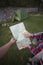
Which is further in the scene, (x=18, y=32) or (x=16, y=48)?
(x=16, y=48)

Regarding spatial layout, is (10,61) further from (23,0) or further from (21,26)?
(23,0)

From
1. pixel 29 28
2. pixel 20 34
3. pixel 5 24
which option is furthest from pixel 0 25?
pixel 20 34

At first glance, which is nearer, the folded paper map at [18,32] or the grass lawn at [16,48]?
the folded paper map at [18,32]

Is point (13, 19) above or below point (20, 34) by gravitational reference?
below

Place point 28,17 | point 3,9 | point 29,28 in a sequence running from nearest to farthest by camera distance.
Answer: point 29,28 → point 28,17 → point 3,9

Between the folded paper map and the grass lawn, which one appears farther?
the grass lawn

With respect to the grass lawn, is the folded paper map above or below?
above

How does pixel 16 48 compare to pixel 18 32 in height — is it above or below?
below

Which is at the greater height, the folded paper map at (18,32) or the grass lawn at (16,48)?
the folded paper map at (18,32)
